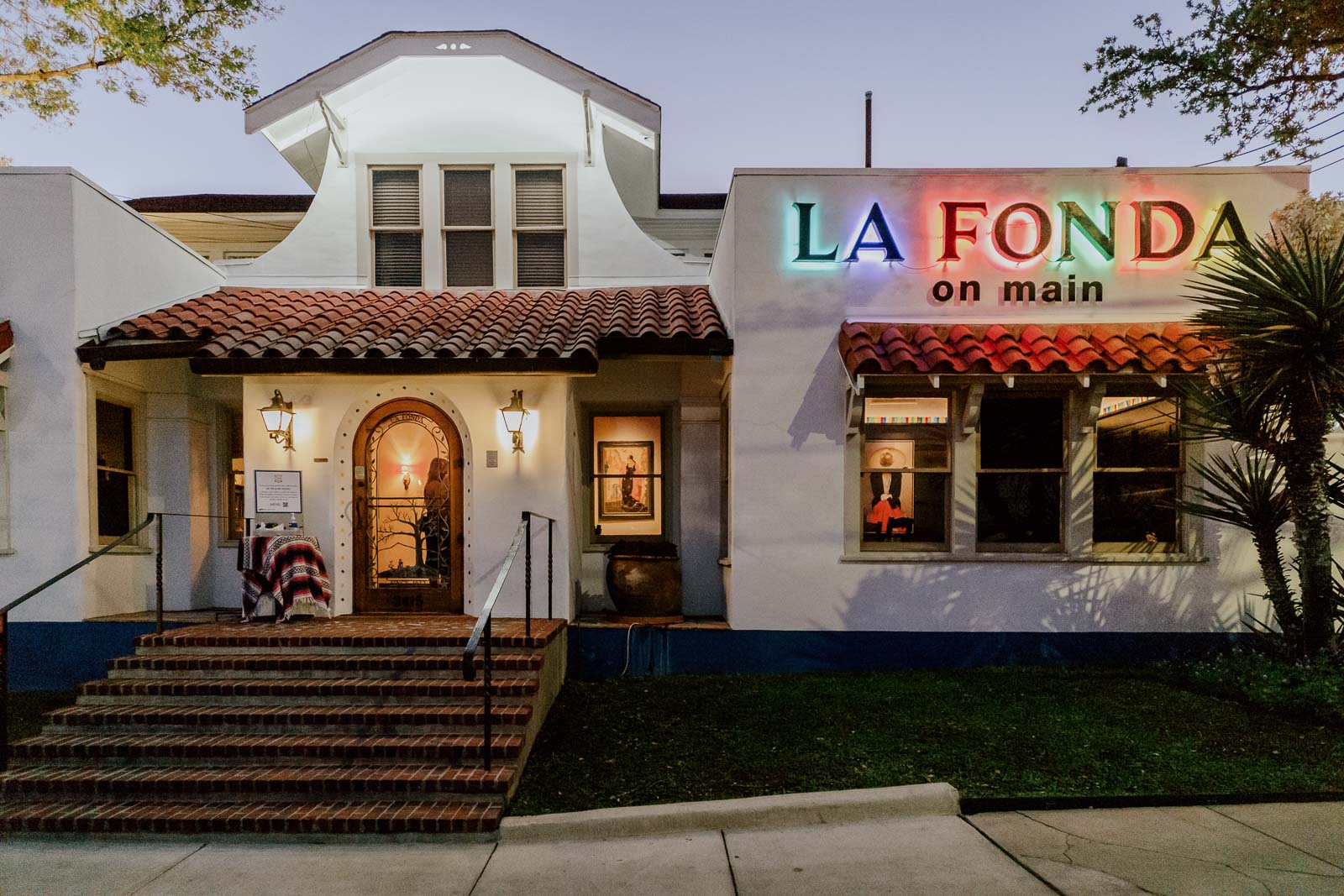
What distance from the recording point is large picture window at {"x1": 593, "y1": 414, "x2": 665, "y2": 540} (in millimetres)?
10367

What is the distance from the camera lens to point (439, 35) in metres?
10.1

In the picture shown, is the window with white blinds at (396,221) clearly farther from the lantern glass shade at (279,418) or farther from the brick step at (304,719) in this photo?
the brick step at (304,719)

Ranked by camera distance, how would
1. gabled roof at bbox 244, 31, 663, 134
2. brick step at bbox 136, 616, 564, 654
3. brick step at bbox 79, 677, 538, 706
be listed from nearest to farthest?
brick step at bbox 79, 677, 538, 706 → brick step at bbox 136, 616, 564, 654 → gabled roof at bbox 244, 31, 663, 134

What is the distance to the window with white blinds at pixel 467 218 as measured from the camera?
10.9 m

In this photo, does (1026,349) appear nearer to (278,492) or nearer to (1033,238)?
(1033,238)

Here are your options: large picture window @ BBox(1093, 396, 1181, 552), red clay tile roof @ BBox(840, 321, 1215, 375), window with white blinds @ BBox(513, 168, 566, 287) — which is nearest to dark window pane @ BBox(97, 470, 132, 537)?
window with white blinds @ BBox(513, 168, 566, 287)

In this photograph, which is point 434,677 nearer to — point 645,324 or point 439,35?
point 645,324

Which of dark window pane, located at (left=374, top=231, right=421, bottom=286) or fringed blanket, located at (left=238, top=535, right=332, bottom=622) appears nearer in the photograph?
fringed blanket, located at (left=238, top=535, right=332, bottom=622)

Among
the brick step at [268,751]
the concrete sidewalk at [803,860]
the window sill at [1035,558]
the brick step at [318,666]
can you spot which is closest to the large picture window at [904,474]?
the window sill at [1035,558]

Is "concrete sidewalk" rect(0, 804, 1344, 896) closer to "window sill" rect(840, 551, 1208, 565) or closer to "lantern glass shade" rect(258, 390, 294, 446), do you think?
"window sill" rect(840, 551, 1208, 565)

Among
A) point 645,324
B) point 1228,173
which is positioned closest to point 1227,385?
point 1228,173

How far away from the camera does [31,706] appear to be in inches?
298

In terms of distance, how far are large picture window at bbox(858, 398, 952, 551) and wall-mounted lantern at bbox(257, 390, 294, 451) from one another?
6247 millimetres

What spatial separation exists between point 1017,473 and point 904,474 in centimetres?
121
